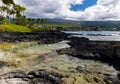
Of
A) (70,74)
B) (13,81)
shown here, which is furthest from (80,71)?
(13,81)

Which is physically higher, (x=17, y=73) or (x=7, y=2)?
(x=7, y=2)

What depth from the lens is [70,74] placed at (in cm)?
2433

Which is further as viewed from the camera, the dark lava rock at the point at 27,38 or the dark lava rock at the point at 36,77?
the dark lava rock at the point at 27,38

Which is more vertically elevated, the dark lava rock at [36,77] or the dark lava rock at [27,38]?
the dark lava rock at [36,77]

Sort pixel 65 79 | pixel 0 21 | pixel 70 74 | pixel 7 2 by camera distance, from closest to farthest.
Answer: pixel 65 79, pixel 70 74, pixel 7 2, pixel 0 21

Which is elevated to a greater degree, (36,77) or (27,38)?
(36,77)

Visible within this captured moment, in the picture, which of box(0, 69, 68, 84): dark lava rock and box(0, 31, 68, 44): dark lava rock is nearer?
box(0, 69, 68, 84): dark lava rock

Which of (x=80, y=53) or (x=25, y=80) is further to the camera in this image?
(x=80, y=53)

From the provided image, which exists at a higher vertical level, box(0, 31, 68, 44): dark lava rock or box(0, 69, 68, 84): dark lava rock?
box(0, 69, 68, 84): dark lava rock

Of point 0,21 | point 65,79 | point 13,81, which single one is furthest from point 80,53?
point 0,21

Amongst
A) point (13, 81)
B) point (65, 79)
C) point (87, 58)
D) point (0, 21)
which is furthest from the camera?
point (0, 21)

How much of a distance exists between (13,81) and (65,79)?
15.6ft

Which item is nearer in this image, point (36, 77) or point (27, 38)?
Result: point (36, 77)

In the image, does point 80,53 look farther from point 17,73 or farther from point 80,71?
point 17,73
